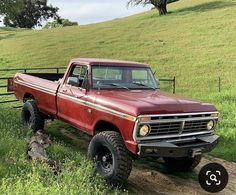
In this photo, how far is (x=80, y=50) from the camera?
35656 mm

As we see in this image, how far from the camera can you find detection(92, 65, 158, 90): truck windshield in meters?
8.47

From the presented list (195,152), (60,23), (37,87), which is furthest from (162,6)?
(195,152)

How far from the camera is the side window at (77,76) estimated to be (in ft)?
28.2

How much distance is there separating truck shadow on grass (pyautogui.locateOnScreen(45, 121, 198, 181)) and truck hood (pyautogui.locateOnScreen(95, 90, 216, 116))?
1.59m

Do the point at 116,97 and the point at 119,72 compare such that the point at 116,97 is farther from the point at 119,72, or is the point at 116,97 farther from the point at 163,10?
the point at 163,10

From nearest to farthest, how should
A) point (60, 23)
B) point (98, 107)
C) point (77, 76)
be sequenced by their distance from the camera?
point (98, 107) < point (77, 76) < point (60, 23)

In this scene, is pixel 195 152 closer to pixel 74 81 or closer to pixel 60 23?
pixel 74 81

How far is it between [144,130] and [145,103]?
47 centimetres

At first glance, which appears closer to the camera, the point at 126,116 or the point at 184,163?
the point at 126,116

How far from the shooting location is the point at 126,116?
7062 millimetres

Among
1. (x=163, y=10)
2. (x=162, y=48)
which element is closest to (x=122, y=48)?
(x=162, y=48)

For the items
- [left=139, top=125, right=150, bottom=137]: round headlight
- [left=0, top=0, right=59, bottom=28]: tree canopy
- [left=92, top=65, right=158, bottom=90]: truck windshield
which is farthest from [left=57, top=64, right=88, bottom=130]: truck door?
[left=0, top=0, right=59, bottom=28]: tree canopy

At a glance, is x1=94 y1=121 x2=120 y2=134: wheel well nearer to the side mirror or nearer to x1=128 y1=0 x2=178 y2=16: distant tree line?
the side mirror

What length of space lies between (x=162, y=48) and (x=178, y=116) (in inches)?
1105
